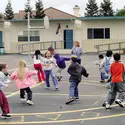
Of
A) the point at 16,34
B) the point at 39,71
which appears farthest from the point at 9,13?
the point at 39,71

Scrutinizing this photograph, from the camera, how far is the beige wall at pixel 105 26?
38625mm

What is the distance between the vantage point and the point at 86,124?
8000 mm

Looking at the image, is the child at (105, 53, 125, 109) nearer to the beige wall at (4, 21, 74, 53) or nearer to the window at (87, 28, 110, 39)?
the window at (87, 28, 110, 39)

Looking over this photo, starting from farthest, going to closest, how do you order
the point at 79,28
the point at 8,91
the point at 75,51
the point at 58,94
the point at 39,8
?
1. the point at 39,8
2. the point at 79,28
3. the point at 75,51
4. the point at 8,91
5. the point at 58,94

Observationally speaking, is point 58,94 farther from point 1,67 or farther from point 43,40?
point 43,40

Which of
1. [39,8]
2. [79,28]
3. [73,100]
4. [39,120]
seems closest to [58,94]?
[73,100]

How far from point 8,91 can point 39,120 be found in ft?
16.3

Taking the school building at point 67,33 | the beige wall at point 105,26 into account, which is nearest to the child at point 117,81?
the school building at point 67,33

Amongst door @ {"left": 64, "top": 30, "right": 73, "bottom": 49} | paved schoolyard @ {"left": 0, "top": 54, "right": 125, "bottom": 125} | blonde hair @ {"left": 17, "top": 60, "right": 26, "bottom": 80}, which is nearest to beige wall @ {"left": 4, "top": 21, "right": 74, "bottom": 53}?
door @ {"left": 64, "top": 30, "right": 73, "bottom": 49}

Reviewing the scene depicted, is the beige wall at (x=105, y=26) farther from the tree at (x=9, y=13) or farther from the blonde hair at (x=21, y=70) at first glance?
the tree at (x=9, y=13)

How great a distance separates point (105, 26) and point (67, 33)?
4431 mm

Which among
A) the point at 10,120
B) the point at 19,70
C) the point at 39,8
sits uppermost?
the point at 39,8

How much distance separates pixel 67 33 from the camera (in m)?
40.5

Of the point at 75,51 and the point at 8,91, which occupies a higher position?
the point at 75,51
